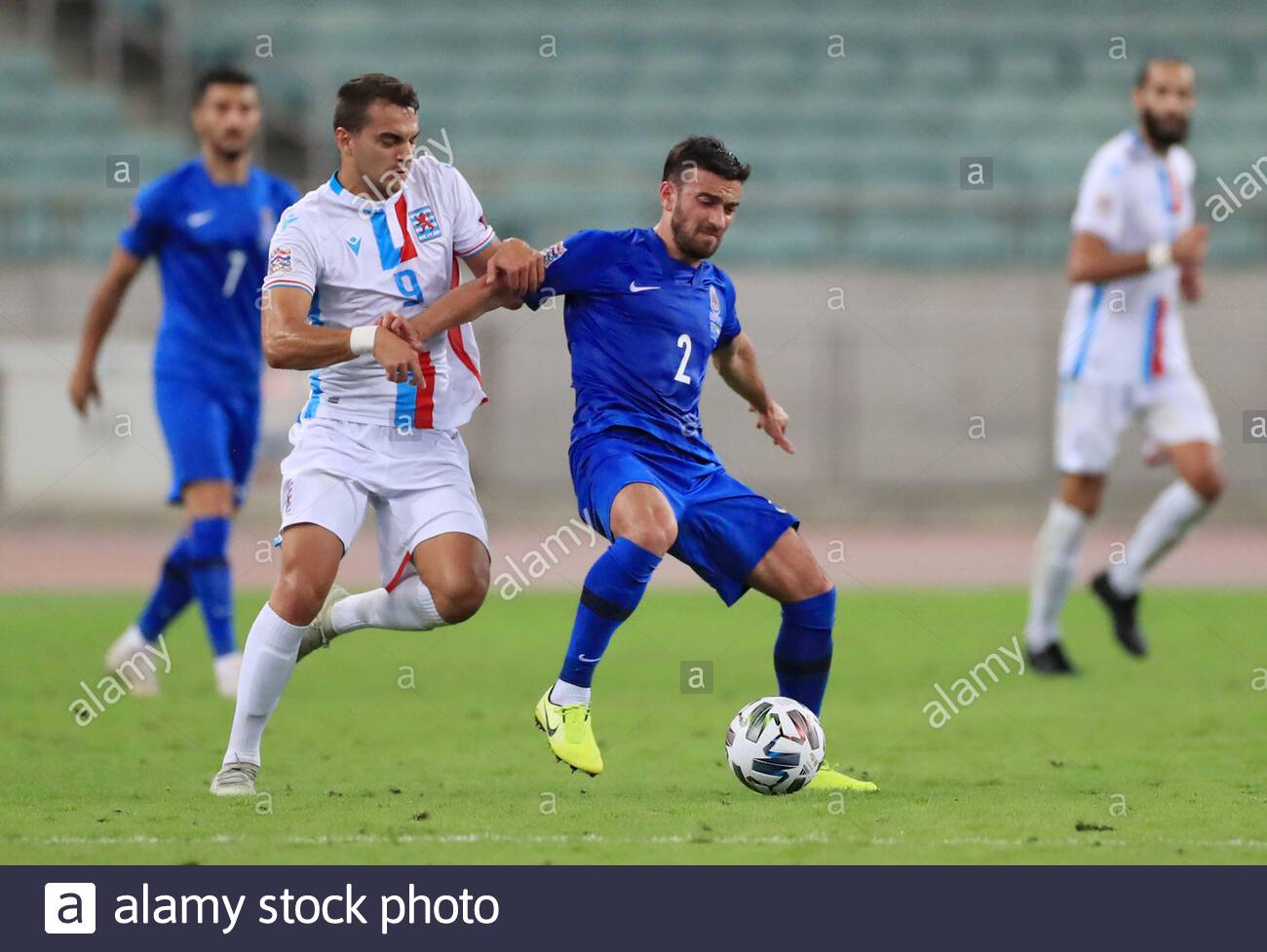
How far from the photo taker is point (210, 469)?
8.87 m

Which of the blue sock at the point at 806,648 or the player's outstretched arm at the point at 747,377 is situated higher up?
the player's outstretched arm at the point at 747,377

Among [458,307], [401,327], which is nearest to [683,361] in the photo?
[458,307]

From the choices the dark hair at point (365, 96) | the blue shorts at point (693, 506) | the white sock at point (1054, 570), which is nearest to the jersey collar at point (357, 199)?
the dark hair at point (365, 96)

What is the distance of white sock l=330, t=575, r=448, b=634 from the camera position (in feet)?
21.4

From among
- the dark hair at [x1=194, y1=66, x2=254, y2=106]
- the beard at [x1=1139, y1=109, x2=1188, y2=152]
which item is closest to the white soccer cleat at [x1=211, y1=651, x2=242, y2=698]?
the dark hair at [x1=194, y1=66, x2=254, y2=106]

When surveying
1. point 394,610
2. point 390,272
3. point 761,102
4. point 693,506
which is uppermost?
point 761,102

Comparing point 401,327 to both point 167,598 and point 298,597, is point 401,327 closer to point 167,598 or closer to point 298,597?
point 298,597

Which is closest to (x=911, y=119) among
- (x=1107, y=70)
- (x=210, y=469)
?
(x=1107, y=70)

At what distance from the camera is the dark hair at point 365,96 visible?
Answer: 6250mm

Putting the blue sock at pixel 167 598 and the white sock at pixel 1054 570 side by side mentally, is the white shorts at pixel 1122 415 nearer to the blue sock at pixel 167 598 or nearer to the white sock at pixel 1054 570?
the white sock at pixel 1054 570

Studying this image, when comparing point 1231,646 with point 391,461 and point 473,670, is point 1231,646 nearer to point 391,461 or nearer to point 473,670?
point 473,670

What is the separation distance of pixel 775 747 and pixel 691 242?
5.57 feet

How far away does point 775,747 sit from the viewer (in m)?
6.14

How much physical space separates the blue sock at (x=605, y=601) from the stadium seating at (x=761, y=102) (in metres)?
13.8
